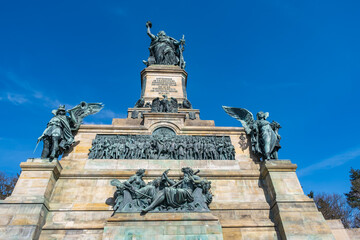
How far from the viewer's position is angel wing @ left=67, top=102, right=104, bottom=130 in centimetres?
1268

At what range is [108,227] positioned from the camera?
27.7 feet

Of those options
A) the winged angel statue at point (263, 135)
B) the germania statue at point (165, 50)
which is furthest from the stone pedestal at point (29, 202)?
the germania statue at point (165, 50)

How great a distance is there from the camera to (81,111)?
13508 millimetres

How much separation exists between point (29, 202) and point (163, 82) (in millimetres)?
11134

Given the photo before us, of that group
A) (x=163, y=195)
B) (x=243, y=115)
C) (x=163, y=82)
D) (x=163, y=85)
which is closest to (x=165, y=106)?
(x=163, y=85)

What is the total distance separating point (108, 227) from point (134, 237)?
3.06 ft

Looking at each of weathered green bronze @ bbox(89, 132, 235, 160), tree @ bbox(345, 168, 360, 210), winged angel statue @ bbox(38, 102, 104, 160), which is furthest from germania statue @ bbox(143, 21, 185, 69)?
tree @ bbox(345, 168, 360, 210)

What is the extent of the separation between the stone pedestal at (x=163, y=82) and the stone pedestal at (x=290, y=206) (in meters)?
7.77

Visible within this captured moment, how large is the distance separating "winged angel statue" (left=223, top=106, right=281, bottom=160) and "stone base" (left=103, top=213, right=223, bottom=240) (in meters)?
4.43

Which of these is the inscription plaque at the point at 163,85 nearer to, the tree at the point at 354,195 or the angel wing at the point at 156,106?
the angel wing at the point at 156,106

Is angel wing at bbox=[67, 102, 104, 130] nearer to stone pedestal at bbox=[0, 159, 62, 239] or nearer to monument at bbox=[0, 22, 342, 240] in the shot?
monument at bbox=[0, 22, 342, 240]

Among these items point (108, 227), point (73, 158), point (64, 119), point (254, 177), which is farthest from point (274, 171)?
point (64, 119)

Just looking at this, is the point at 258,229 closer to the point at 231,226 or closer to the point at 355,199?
the point at 231,226

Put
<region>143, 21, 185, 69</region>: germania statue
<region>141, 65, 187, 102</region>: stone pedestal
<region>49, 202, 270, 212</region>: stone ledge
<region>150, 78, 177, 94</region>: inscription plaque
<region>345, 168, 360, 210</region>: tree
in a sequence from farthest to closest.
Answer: <region>345, 168, 360, 210</region>: tree < <region>143, 21, 185, 69</region>: germania statue < <region>150, 78, 177, 94</region>: inscription plaque < <region>141, 65, 187, 102</region>: stone pedestal < <region>49, 202, 270, 212</region>: stone ledge
